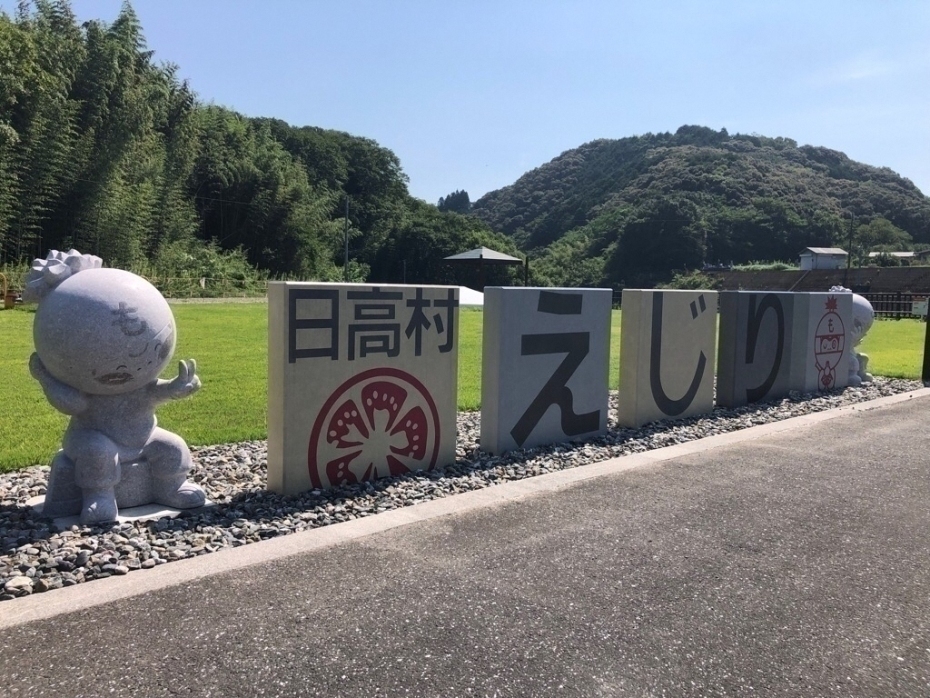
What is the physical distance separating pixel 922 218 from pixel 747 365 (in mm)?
87635

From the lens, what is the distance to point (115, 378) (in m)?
4.30

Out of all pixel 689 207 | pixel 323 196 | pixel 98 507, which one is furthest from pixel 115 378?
pixel 689 207

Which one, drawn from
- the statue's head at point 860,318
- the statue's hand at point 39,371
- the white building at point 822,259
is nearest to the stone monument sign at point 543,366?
the statue's hand at point 39,371

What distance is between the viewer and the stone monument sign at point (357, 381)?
16.0 feet

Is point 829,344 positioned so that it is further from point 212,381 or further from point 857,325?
point 212,381

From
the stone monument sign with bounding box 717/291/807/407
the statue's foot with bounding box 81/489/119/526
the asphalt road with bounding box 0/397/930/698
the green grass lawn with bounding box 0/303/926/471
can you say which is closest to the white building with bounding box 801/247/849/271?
the green grass lawn with bounding box 0/303/926/471

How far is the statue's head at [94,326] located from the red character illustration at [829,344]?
8858 mm

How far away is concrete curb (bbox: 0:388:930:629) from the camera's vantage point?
10.6ft

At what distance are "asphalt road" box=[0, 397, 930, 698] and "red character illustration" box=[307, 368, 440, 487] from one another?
0.98 m

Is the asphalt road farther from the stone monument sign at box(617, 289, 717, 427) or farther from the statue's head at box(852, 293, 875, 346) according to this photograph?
the statue's head at box(852, 293, 875, 346)

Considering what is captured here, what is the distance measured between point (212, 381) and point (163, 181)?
31.0 meters

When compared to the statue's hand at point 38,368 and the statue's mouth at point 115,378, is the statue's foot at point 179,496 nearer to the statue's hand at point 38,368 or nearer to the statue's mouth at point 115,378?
the statue's mouth at point 115,378

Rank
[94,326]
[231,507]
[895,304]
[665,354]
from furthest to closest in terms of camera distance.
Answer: [895,304], [665,354], [231,507], [94,326]

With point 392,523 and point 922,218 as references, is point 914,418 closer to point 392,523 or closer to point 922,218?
point 392,523
